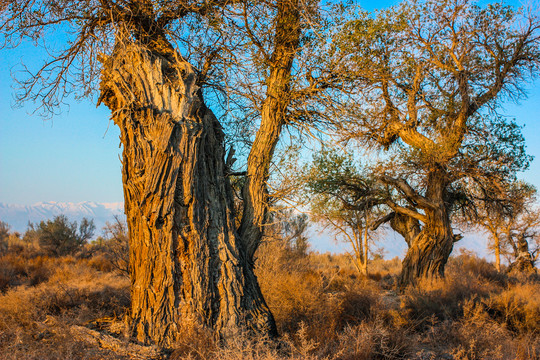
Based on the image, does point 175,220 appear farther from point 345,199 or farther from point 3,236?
point 3,236

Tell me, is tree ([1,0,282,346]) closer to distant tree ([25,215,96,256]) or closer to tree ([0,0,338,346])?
tree ([0,0,338,346])

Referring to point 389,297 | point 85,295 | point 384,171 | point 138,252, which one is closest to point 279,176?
point 138,252

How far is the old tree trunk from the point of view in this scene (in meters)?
4.57

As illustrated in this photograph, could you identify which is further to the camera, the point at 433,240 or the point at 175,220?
the point at 433,240

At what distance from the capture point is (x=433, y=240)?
1099 centimetres

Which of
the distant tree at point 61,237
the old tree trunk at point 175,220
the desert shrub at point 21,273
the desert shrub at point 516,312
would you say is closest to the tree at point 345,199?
the old tree trunk at point 175,220

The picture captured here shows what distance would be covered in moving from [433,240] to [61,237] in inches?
681

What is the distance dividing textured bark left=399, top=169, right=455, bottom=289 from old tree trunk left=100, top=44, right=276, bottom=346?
306 inches

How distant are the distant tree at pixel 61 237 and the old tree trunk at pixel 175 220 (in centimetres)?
1571

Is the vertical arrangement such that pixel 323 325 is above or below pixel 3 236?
below

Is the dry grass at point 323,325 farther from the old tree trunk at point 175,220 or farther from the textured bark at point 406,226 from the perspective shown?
the textured bark at point 406,226

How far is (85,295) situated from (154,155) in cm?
502

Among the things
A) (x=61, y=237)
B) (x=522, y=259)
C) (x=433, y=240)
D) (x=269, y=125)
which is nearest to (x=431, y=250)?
(x=433, y=240)

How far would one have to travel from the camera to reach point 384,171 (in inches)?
444
